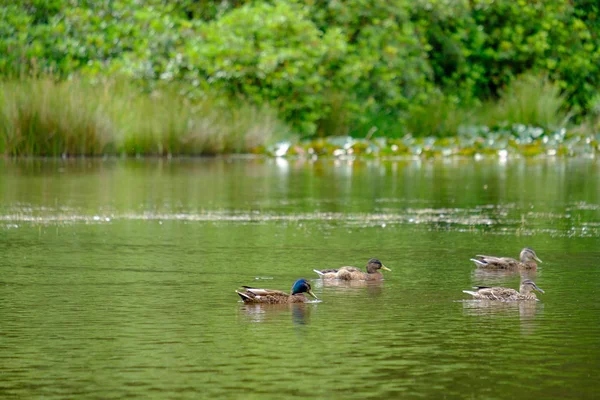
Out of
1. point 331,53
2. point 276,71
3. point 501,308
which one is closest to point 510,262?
point 501,308

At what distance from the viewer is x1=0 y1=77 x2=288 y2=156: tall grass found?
32000 millimetres

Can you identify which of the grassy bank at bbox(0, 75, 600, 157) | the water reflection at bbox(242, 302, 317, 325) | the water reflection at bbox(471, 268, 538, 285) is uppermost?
the grassy bank at bbox(0, 75, 600, 157)

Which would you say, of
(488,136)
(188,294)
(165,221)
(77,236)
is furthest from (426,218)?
(488,136)

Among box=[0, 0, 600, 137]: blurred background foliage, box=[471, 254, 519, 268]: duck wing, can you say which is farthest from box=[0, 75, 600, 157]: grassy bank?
box=[471, 254, 519, 268]: duck wing

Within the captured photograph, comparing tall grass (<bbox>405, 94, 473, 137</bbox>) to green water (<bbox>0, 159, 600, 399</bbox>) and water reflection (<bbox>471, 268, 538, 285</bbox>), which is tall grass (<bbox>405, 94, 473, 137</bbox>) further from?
water reflection (<bbox>471, 268, 538, 285</bbox>)

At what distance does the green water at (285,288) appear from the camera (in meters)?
8.02

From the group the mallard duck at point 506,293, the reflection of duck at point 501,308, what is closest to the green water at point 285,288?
the reflection of duck at point 501,308

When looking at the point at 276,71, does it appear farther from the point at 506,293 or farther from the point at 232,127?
the point at 506,293

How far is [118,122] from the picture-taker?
1316 inches

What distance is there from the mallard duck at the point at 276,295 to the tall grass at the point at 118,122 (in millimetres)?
21665

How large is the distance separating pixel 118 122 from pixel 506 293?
23.3m

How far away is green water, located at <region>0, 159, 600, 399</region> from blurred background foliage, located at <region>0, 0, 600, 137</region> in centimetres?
1383

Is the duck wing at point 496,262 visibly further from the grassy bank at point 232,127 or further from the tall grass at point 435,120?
the tall grass at point 435,120

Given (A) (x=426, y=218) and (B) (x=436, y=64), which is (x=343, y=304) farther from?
(B) (x=436, y=64)
